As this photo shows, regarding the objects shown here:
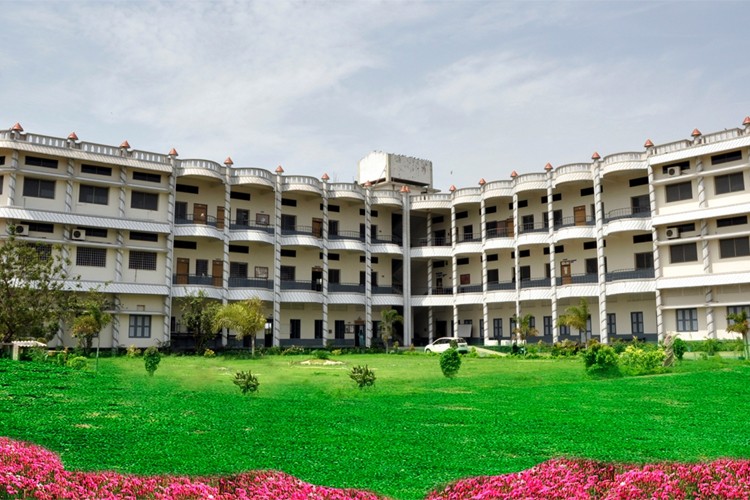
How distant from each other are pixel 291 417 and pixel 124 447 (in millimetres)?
3343

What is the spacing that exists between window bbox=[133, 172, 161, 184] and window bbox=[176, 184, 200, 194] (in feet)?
6.60

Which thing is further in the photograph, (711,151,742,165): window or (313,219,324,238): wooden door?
(313,219,324,238): wooden door

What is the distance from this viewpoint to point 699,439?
916 centimetres

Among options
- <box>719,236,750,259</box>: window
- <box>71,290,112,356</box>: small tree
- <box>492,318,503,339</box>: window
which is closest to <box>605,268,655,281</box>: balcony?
<box>719,236,750,259</box>: window

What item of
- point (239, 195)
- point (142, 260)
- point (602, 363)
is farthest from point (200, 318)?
point (602, 363)

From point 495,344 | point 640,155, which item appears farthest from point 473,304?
point 640,155

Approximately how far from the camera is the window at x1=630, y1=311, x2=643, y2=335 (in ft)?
139

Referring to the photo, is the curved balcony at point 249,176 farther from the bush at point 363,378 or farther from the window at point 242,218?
the bush at point 363,378

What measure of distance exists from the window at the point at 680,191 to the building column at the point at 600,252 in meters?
4.22

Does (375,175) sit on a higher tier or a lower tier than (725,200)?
higher

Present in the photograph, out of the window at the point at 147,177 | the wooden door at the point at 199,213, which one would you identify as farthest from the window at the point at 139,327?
the window at the point at 147,177

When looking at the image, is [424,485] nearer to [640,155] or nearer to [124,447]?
[124,447]

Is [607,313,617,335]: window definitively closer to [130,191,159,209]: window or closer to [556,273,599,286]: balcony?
[556,273,599,286]: balcony

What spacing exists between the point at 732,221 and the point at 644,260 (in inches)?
228
